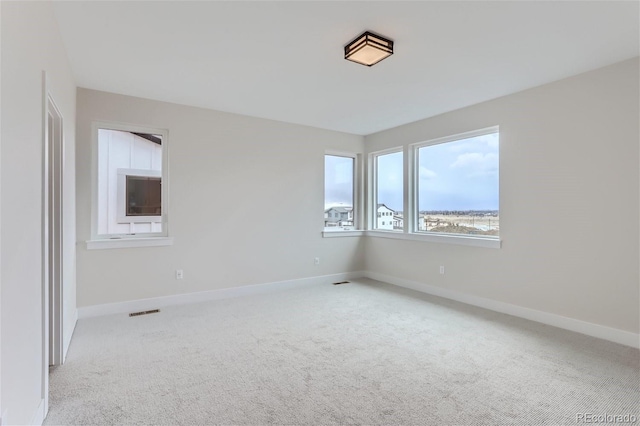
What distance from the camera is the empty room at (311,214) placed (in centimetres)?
194

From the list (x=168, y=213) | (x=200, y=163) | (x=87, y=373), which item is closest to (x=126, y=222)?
(x=168, y=213)

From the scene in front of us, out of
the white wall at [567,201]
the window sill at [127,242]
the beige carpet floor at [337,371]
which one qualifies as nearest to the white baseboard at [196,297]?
the beige carpet floor at [337,371]

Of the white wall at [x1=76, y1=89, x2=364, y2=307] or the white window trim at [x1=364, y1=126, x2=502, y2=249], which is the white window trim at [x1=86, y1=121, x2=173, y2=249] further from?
the white window trim at [x1=364, y1=126, x2=502, y2=249]

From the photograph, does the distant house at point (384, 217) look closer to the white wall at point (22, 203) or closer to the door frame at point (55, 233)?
the door frame at point (55, 233)

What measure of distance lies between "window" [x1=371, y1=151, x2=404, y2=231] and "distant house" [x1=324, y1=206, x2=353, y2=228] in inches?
16.5

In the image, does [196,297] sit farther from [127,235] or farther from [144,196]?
[144,196]

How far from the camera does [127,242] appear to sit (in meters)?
3.79

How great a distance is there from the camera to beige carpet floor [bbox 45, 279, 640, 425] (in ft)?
6.35

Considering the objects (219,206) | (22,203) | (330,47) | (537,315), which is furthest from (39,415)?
(537,315)

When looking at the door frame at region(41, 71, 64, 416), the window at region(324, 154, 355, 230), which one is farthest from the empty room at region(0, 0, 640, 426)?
the window at region(324, 154, 355, 230)

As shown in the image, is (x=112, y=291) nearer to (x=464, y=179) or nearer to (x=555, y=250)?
(x=464, y=179)

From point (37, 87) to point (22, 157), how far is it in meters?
0.51

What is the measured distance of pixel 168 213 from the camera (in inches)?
159

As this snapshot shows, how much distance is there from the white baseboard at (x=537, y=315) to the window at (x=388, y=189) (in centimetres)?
103
